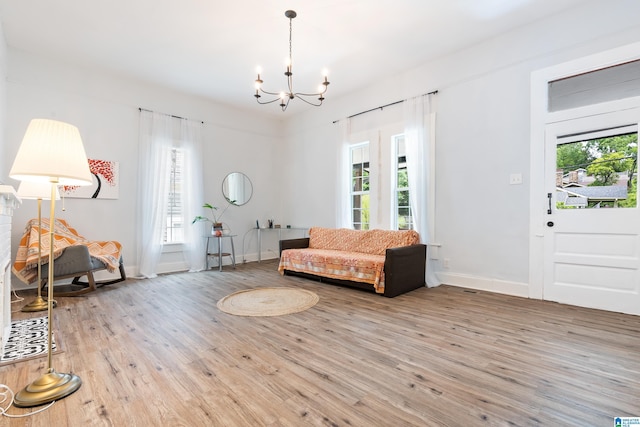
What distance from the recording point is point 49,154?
61.6 inches

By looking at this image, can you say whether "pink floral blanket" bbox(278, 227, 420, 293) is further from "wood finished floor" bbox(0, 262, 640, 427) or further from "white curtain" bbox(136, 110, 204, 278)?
"white curtain" bbox(136, 110, 204, 278)

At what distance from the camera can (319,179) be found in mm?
5961

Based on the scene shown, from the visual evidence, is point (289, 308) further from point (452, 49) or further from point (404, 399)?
point (452, 49)

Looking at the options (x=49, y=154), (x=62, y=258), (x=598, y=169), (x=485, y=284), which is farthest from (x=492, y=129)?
(x=62, y=258)

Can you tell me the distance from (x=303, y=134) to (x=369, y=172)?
1928 millimetres

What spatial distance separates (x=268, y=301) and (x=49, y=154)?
94.4 inches

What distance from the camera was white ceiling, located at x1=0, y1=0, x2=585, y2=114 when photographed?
10.3ft

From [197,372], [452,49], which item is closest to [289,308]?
[197,372]

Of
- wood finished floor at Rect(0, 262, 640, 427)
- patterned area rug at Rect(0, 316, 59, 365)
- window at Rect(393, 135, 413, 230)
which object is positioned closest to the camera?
wood finished floor at Rect(0, 262, 640, 427)

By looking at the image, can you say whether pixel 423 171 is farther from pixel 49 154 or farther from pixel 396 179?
pixel 49 154

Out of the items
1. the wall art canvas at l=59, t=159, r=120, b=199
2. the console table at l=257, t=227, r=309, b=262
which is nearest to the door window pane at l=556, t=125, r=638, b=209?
the console table at l=257, t=227, r=309, b=262

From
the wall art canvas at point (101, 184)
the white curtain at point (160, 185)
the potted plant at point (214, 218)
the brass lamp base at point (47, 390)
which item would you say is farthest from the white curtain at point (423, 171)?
the wall art canvas at point (101, 184)

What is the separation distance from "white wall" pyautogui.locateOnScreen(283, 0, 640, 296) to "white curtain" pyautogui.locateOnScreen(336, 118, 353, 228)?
1.05 m

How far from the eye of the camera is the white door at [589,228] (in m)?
2.92
